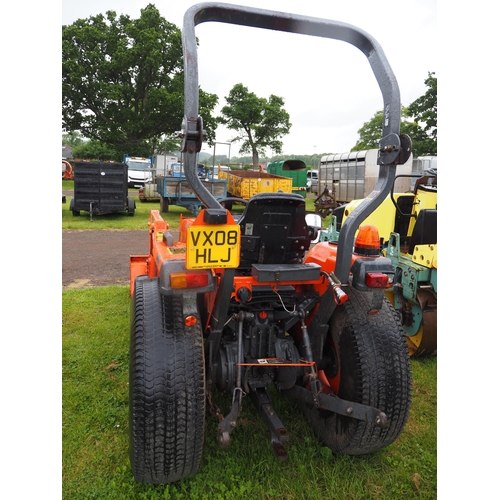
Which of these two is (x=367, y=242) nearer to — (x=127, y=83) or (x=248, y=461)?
(x=248, y=461)

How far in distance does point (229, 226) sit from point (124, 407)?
1916mm

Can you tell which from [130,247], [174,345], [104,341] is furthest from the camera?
[130,247]

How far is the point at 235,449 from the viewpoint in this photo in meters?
2.67

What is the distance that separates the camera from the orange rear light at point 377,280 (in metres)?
2.33

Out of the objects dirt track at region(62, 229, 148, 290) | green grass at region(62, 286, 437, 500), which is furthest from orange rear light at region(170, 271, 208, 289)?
dirt track at region(62, 229, 148, 290)

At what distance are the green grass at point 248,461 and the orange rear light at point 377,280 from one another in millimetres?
1133

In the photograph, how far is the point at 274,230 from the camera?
2465 mm

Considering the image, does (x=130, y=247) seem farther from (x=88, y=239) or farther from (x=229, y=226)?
(x=229, y=226)

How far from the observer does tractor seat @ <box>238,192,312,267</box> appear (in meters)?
2.38

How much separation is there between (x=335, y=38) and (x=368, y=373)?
1905 mm

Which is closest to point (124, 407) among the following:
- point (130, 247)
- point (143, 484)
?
point (143, 484)

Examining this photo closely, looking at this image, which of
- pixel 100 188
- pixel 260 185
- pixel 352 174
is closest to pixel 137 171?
pixel 100 188

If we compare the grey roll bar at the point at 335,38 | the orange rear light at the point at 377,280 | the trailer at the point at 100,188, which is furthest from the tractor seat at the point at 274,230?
the trailer at the point at 100,188

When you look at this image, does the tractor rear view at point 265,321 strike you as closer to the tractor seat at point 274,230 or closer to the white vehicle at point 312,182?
the tractor seat at point 274,230
